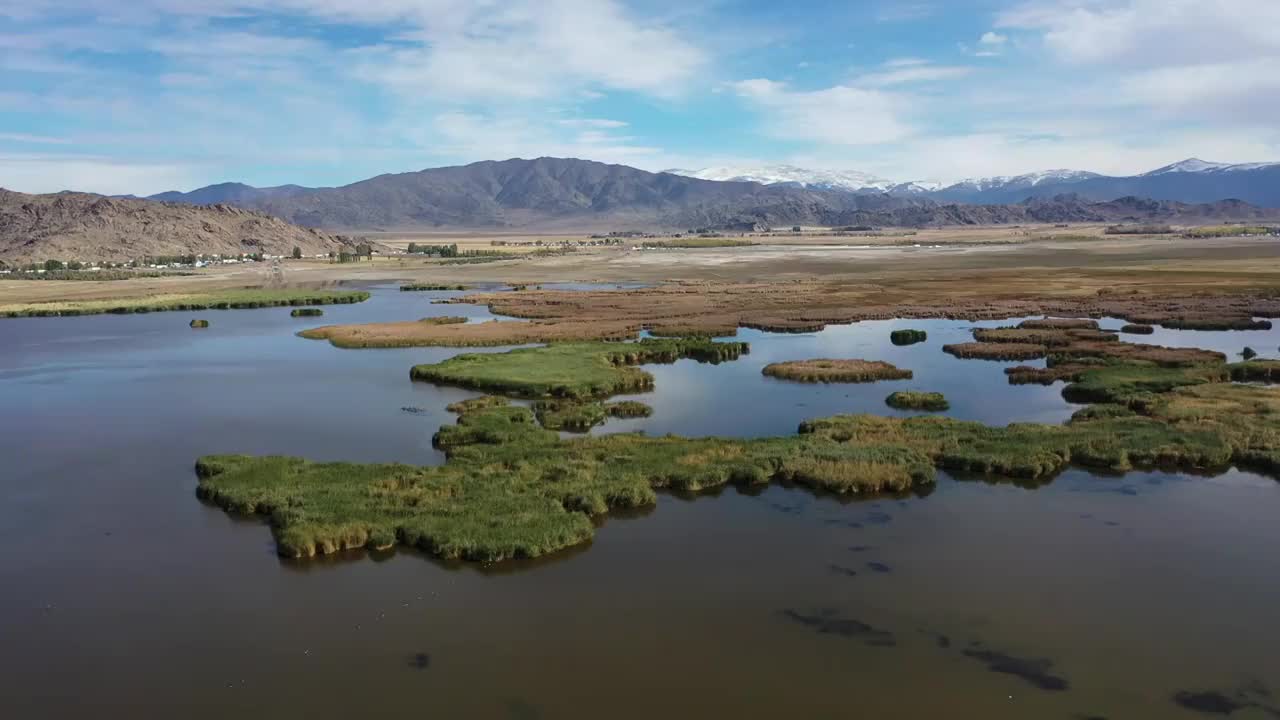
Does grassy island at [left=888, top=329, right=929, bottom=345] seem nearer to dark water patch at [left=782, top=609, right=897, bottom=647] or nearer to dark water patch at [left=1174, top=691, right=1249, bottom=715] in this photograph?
dark water patch at [left=782, top=609, right=897, bottom=647]

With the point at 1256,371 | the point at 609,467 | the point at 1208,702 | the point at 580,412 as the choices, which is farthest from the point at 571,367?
the point at 1208,702

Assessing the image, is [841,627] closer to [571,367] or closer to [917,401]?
[917,401]

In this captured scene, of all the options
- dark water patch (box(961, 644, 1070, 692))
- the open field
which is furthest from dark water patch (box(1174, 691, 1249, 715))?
the open field

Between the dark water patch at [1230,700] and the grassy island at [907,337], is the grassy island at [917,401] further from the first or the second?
the dark water patch at [1230,700]

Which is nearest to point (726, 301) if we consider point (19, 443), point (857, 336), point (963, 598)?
point (857, 336)

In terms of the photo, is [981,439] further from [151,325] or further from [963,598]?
[151,325]

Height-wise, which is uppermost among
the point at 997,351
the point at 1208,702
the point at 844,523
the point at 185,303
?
the point at 185,303
